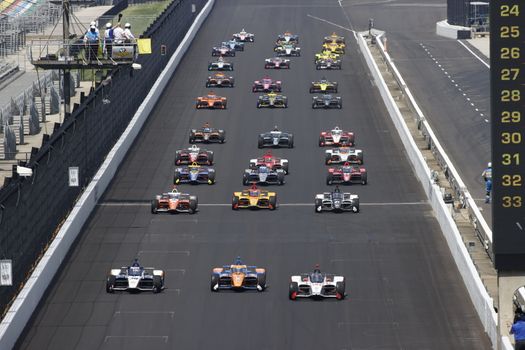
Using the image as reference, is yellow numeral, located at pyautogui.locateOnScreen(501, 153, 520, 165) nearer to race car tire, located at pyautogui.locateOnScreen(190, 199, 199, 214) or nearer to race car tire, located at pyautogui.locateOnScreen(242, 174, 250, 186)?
race car tire, located at pyautogui.locateOnScreen(190, 199, 199, 214)

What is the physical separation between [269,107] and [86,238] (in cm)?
3343

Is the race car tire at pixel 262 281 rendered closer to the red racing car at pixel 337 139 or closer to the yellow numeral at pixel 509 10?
the yellow numeral at pixel 509 10

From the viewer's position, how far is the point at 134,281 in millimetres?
61969

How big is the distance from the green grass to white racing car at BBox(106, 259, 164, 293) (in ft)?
246

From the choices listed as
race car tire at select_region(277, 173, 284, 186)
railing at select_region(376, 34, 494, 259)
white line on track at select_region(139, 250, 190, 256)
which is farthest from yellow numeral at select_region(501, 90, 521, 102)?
race car tire at select_region(277, 173, 284, 186)

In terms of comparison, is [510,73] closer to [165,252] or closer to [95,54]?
[165,252]

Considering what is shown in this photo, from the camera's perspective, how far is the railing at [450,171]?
2672 inches

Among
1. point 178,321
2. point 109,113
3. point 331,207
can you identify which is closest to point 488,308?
point 178,321

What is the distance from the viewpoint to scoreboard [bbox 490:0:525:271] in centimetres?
5291

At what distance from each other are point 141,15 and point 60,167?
82.3 metres

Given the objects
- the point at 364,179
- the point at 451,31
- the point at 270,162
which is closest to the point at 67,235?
the point at 270,162

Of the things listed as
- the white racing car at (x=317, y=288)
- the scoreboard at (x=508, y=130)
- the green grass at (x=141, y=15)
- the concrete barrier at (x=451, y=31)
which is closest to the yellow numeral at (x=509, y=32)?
the scoreboard at (x=508, y=130)

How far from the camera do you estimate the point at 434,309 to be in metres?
60.1

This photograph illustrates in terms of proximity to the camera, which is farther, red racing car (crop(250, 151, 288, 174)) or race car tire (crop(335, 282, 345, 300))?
red racing car (crop(250, 151, 288, 174))
